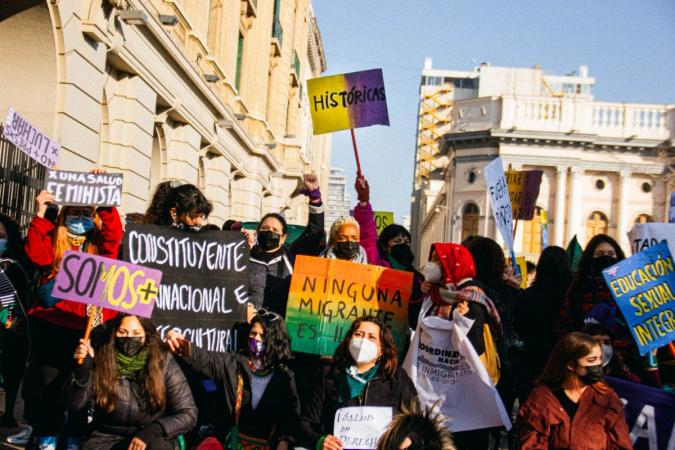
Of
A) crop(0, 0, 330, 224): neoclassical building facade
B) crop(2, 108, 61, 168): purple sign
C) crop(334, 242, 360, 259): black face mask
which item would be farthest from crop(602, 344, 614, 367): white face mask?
crop(0, 0, 330, 224): neoclassical building facade

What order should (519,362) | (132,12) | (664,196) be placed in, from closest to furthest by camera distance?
(519,362) → (132,12) → (664,196)

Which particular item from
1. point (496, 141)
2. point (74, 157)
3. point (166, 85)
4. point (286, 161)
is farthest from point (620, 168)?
point (74, 157)

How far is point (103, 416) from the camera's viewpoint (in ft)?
15.6

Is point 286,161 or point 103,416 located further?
point 286,161

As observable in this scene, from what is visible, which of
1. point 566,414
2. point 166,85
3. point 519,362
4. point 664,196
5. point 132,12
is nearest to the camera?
point 566,414

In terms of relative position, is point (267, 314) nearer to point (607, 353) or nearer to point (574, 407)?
point (574, 407)

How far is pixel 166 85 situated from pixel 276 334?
403 inches

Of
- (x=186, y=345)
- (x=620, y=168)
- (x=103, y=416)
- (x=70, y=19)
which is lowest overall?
(x=103, y=416)

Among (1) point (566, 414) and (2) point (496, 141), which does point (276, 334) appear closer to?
(1) point (566, 414)

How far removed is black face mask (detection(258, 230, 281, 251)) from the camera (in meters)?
5.79

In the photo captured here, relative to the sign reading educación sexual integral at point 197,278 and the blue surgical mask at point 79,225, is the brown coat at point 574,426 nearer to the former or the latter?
the sign reading educación sexual integral at point 197,278

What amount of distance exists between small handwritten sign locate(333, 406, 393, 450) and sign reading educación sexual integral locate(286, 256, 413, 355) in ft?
2.89

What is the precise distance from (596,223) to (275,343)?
43746mm

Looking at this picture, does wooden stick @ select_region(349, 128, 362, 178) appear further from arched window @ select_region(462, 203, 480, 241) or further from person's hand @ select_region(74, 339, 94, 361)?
arched window @ select_region(462, 203, 480, 241)
